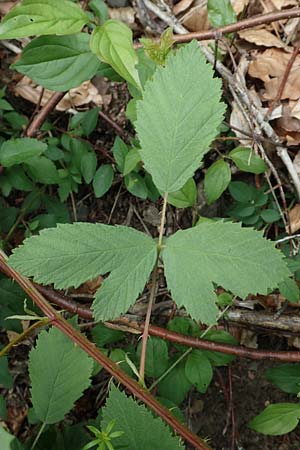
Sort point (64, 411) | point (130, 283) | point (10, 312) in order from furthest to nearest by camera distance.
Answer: point (10, 312)
point (64, 411)
point (130, 283)

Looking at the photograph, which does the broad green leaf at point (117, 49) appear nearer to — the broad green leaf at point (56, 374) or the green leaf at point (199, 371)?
the broad green leaf at point (56, 374)

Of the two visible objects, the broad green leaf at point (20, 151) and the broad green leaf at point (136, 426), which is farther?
the broad green leaf at point (20, 151)

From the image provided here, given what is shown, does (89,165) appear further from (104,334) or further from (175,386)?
(175,386)

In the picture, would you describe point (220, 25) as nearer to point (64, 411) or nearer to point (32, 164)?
point (32, 164)

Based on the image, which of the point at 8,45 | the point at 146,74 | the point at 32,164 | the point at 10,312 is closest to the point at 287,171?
the point at 146,74

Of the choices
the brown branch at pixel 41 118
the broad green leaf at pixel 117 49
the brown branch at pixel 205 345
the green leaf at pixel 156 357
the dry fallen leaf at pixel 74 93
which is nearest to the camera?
the broad green leaf at pixel 117 49

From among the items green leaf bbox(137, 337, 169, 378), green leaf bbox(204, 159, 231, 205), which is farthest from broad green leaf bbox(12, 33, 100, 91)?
green leaf bbox(137, 337, 169, 378)

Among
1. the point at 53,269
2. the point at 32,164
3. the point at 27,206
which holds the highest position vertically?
the point at 53,269

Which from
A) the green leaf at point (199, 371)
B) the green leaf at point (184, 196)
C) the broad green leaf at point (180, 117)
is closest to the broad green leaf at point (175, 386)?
the green leaf at point (199, 371)
